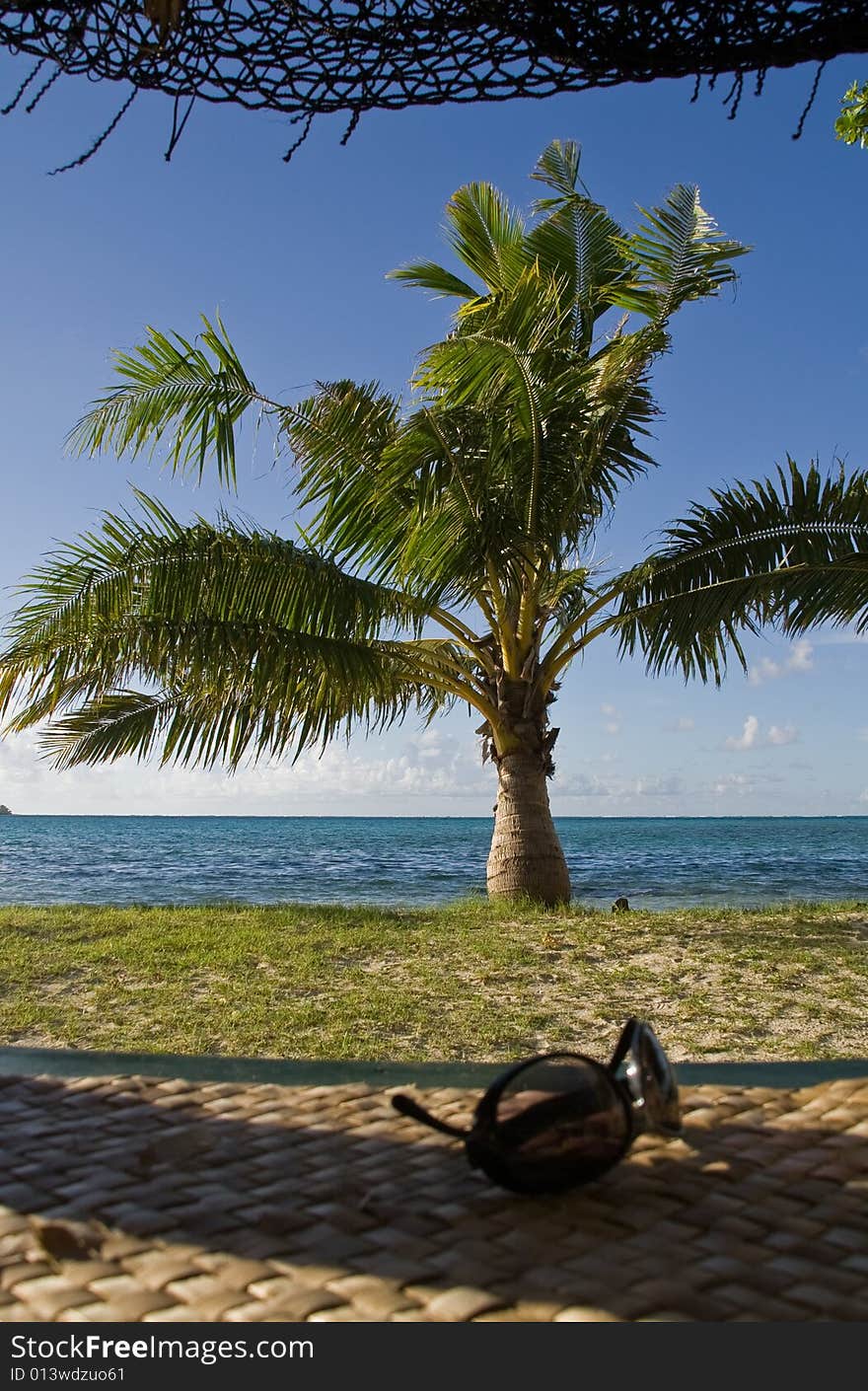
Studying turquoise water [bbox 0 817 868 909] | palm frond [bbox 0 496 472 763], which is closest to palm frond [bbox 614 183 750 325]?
palm frond [bbox 0 496 472 763]

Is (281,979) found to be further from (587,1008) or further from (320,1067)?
(320,1067)

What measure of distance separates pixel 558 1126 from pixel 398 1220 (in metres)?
0.18

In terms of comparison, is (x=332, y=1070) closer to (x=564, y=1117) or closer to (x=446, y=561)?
(x=564, y=1117)

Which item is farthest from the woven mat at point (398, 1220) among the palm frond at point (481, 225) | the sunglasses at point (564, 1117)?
the palm frond at point (481, 225)

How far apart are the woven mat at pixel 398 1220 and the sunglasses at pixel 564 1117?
3cm

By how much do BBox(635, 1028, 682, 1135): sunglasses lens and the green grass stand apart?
131 inches

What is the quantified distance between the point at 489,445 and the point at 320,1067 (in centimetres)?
639

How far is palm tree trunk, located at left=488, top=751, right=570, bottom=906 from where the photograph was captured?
8.43 metres

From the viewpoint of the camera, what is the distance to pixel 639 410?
809 centimetres

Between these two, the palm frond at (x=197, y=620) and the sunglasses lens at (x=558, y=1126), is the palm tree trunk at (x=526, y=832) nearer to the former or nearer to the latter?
the palm frond at (x=197, y=620)

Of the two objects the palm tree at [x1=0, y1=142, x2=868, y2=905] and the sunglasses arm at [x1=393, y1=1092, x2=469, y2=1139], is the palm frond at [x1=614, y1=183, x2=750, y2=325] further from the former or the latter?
the sunglasses arm at [x1=393, y1=1092, x2=469, y2=1139]

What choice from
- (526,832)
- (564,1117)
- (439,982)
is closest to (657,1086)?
(564,1117)

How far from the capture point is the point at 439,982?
5836 mm

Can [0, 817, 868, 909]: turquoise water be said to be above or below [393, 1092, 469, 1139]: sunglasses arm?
below
